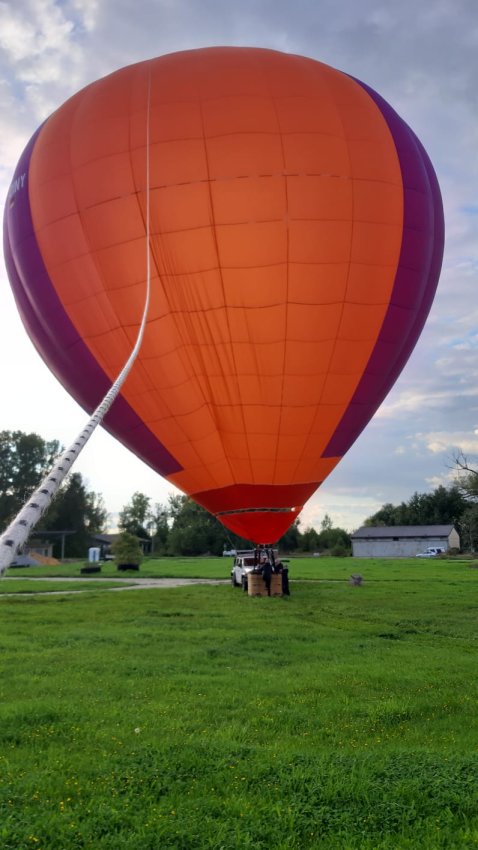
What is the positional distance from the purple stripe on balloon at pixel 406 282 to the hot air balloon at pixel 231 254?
0.06m

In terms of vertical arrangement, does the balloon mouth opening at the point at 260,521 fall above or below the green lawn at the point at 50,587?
above

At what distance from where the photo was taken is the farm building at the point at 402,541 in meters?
88.4

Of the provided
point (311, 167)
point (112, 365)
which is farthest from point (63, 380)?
point (311, 167)

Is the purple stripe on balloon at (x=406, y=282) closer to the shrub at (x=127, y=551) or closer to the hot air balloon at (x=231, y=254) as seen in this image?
the hot air balloon at (x=231, y=254)

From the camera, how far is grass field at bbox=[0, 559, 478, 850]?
5488 mm

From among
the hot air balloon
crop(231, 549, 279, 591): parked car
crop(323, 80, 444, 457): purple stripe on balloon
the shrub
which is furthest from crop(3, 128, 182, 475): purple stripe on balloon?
A: the shrub

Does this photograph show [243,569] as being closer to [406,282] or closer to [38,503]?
[406,282]

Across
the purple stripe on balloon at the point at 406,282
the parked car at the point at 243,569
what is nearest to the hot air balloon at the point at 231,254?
the purple stripe on balloon at the point at 406,282

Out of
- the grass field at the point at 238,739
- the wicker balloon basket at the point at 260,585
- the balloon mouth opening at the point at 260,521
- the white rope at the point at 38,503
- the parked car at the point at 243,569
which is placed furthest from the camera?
the parked car at the point at 243,569

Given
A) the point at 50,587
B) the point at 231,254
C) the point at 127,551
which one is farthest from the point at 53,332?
the point at 127,551

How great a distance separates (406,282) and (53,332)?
27.2ft

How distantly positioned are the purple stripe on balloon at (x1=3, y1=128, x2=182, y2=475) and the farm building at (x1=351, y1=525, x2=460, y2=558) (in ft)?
244

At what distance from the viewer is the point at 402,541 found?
9094cm

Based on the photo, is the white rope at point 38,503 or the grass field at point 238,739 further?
the grass field at point 238,739
